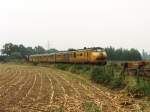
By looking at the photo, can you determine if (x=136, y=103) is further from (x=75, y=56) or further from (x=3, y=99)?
(x=75, y=56)

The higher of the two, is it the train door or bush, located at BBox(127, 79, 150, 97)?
the train door

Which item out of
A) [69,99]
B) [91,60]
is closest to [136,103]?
[69,99]

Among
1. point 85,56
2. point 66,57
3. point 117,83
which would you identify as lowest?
point 117,83

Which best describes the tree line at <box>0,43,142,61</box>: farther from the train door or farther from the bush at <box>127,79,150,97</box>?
the bush at <box>127,79,150,97</box>

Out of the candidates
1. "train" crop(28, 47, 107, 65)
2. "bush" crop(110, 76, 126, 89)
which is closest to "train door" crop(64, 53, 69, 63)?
"train" crop(28, 47, 107, 65)

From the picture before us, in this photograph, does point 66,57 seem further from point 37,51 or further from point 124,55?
point 37,51

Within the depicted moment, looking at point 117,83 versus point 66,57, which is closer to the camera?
point 117,83

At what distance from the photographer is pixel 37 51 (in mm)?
179375

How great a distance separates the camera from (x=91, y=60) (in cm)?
5128

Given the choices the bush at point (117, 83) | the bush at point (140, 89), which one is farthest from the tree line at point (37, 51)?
the bush at point (140, 89)

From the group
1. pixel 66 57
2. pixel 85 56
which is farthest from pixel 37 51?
pixel 85 56

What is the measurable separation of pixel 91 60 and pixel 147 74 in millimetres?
25487

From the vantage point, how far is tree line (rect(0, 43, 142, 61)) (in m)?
102

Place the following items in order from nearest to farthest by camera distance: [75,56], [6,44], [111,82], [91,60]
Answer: [111,82] → [91,60] → [75,56] → [6,44]
